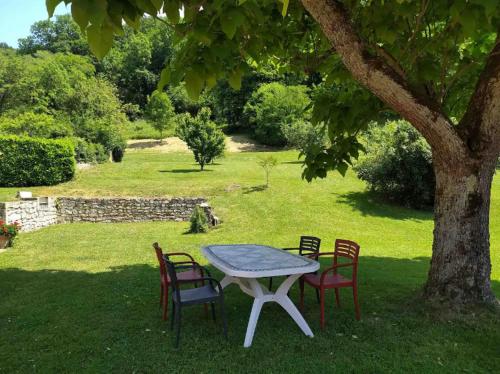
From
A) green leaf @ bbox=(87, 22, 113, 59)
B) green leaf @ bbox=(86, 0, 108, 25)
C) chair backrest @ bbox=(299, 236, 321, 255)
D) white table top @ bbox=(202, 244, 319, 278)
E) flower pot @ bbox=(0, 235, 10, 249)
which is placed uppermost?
green leaf @ bbox=(86, 0, 108, 25)

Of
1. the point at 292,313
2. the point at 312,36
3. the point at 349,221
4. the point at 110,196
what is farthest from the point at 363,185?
the point at 292,313

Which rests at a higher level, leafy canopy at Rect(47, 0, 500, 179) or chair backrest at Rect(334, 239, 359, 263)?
leafy canopy at Rect(47, 0, 500, 179)

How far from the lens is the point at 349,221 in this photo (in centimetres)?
1452

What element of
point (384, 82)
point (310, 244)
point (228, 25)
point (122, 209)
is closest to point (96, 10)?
point (228, 25)

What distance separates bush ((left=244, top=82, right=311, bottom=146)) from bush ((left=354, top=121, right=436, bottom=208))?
21.7 meters

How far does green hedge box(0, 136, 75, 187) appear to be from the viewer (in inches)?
720

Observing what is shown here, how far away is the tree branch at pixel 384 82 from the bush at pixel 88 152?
71.6ft

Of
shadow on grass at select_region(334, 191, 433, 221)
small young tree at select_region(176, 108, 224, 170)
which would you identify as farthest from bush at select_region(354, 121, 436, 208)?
small young tree at select_region(176, 108, 224, 170)

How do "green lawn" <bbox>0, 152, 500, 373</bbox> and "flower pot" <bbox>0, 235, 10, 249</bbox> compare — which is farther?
"flower pot" <bbox>0, 235, 10, 249</bbox>

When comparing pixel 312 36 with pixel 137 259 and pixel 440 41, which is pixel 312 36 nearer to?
pixel 440 41

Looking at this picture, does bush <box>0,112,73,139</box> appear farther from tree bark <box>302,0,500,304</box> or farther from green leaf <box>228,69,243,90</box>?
tree bark <box>302,0,500,304</box>

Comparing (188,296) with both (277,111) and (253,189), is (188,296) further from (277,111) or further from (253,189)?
(277,111)

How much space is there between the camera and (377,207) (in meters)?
16.0

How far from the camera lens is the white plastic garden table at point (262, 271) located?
402 cm
